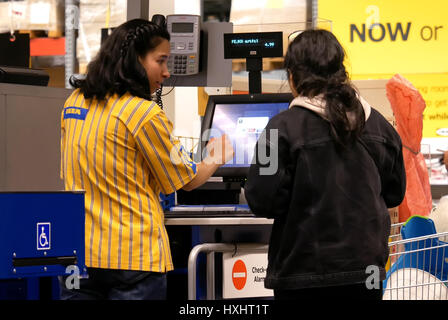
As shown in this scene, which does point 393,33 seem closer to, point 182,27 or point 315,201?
point 182,27

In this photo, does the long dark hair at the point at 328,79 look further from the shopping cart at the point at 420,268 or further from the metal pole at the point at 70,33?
the metal pole at the point at 70,33

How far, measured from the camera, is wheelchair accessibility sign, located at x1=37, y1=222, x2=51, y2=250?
1824mm

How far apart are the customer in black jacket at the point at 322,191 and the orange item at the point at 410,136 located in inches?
67.3

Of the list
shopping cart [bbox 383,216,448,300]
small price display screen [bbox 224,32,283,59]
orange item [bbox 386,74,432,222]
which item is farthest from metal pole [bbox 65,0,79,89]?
shopping cart [bbox 383,216,448,300]

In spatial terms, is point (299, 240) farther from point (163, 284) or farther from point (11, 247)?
point (11, 247)

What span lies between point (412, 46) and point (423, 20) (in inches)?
7.8

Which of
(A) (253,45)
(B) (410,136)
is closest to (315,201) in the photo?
(A) (253,45)

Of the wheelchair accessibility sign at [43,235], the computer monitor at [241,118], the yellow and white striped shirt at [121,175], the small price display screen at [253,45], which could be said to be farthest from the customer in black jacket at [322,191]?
the small price display screen at [253,45]

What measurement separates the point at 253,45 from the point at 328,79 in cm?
153

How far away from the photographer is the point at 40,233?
1.83 m

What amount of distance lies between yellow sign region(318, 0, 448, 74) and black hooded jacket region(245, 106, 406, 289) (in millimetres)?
3190

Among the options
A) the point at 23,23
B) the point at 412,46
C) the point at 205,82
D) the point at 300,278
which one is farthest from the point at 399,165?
the point at 23,23

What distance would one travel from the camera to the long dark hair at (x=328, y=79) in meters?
1.86

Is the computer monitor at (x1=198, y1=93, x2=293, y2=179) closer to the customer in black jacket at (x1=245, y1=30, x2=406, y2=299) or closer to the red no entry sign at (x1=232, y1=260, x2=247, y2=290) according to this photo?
the red no entry sign at (x1=232, y1=260, x2=247, y2=290)
